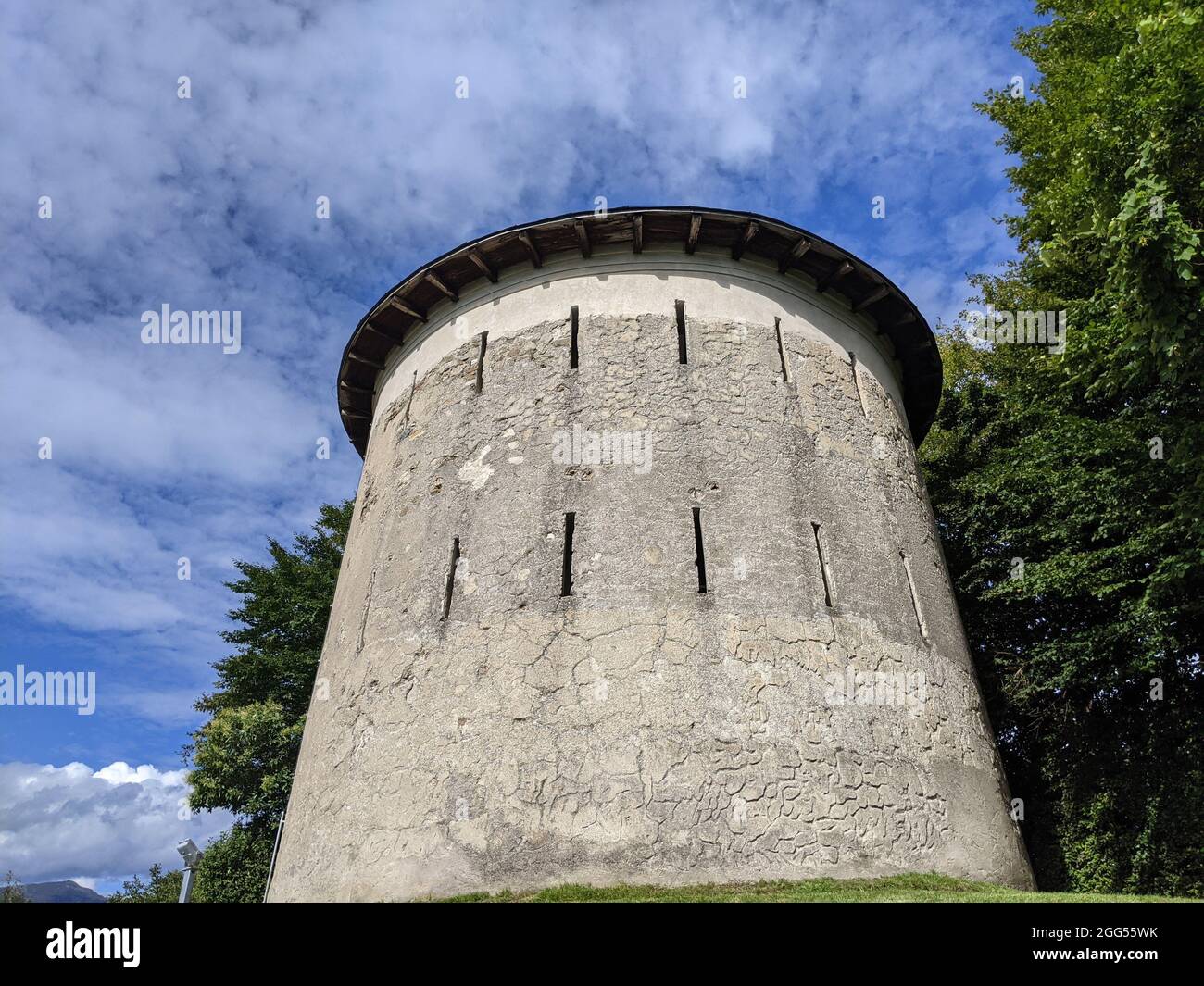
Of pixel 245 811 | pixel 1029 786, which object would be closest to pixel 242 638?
pixel 245 811

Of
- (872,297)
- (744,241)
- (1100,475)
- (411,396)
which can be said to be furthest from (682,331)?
(1100,475)

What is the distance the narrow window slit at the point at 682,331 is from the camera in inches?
444

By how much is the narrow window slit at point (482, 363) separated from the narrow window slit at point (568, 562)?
290 centimetres

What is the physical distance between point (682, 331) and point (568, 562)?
3913 millimetres

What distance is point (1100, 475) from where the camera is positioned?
12.8m

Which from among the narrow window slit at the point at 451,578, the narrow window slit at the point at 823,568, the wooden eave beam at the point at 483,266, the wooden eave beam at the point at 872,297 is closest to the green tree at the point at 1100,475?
the wooden eave beam at the point at 872,297

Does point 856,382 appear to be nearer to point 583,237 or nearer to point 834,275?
point 834,275

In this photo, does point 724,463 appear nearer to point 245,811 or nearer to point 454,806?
point 454,806

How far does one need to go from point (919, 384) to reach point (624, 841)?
33.7 ft

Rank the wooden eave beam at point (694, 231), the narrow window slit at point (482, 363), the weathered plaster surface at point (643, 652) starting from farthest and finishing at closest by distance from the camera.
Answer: the narrow window slit at point (482, 363) → the wooden eave beam at point (694, 231) → the weathered plaster surface at point (643, 652)

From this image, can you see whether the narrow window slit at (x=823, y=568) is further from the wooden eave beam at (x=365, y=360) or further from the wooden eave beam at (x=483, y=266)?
the wooden eave beam at (x=365, y=360)

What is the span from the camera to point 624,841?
800 centimetres
